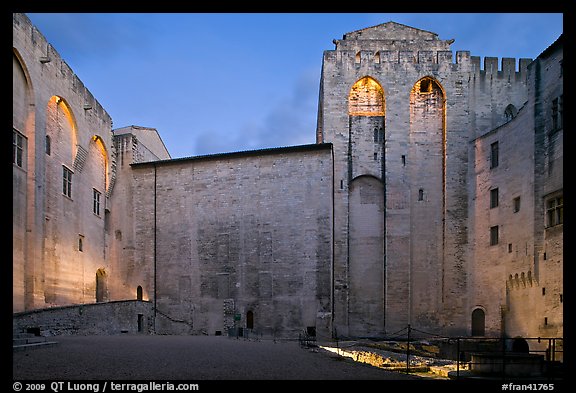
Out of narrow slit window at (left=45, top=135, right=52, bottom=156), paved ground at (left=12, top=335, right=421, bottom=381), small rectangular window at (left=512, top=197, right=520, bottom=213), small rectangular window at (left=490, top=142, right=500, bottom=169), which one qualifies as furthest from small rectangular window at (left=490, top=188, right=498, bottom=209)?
narrow slit window at (left=45, top=135, right=52, bottom=156)

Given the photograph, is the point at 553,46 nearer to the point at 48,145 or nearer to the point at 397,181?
the point at 397,181

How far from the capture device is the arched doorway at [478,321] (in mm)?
31484

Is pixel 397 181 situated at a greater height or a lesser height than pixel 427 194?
greater

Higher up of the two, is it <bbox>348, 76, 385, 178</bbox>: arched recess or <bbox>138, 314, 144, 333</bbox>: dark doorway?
<bbox>348, 76, 385, 178</bbox>: arched recess

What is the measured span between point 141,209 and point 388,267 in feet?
48.1

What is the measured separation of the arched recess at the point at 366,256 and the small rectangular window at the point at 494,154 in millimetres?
6222

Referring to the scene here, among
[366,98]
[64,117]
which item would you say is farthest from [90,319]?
[366,98]

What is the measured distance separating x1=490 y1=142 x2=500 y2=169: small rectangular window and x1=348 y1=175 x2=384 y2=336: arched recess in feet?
20.4

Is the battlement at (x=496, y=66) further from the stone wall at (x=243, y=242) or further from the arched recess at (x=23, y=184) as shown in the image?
the arched recess at (x=23, y=184)

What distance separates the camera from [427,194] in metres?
33.1

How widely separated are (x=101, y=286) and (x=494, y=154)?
2271 centimetres

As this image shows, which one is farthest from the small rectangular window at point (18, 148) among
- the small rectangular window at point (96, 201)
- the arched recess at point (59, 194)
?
the small rectangular window at point (96, 201)

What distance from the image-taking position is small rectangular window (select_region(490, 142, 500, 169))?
99.7 feet

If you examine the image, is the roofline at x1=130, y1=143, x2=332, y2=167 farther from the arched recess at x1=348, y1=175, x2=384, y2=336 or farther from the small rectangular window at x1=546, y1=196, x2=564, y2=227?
the small rectangular window at x1=546, y1=196, x2=564, y2=227
